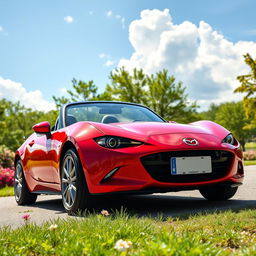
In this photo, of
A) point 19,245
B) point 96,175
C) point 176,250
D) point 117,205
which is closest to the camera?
point 176,250

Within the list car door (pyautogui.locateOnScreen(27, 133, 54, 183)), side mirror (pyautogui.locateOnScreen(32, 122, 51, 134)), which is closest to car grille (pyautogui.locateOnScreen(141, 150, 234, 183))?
car door (pyautogui.locateOnScreen(27, 133, 54, 183))

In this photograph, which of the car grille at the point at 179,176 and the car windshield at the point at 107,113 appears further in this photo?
the car windshield at the point at 107,113

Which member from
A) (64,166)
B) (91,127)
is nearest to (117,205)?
(64,166)

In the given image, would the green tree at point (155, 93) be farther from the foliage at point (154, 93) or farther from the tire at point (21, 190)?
the tire at point (21, 190)

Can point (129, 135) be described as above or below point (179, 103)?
below

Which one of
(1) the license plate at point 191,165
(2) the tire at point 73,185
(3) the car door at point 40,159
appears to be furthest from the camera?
(3) the car door at point 40,159

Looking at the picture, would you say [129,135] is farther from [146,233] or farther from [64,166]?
[146,233]

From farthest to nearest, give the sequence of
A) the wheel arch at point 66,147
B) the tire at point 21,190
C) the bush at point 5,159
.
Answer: the bush at point 5,159 < the tire at point 21,190 < the wheel arch at point 66,147

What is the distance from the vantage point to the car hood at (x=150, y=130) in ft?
14.5

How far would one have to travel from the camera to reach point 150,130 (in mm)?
4613

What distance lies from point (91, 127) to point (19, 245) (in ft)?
6.49

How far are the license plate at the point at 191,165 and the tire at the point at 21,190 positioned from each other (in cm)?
315

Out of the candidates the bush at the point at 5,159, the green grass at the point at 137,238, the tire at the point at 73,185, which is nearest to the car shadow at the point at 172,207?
the tire at the point at 73,185

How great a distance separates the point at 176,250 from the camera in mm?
2135
